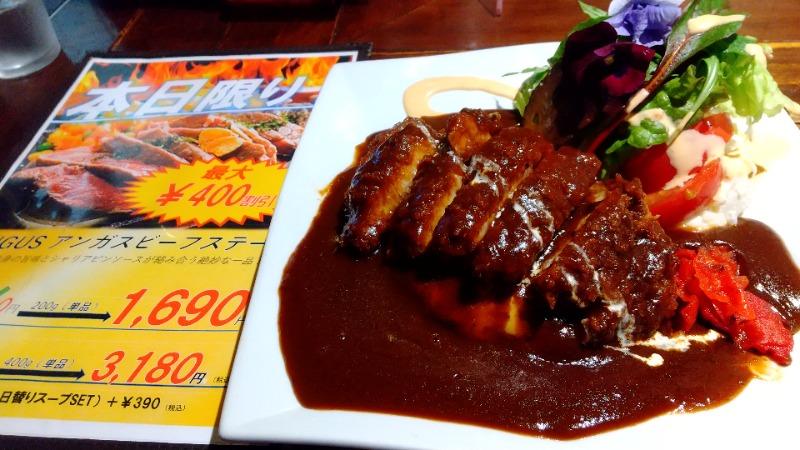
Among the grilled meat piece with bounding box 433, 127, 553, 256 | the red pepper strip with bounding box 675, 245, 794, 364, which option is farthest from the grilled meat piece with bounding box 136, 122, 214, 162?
the red pepper strip with bounding box 675, 245, 794, 364

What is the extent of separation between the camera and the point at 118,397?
2.09 m

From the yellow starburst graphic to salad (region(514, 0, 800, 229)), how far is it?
5.38 feet

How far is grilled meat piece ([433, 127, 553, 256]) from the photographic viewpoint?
208 centimetres

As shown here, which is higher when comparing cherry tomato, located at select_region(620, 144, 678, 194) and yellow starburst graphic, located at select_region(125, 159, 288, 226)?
cherry tomato, located at select_region(620, 144, 678, 194)

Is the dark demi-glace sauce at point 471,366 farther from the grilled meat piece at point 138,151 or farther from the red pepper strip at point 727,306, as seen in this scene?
the grilled meat piece at point 138,151

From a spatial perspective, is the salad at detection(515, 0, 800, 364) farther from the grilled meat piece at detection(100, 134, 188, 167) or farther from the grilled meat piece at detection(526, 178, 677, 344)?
the grilled meat piece at detection(100, 134, 188, 167)

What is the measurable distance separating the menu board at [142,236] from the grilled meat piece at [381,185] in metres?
0.59

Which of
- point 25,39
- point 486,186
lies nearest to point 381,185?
point 486,186

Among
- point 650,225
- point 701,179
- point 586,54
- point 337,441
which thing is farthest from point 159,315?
point 701,179

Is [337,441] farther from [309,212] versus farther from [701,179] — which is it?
[701,179]

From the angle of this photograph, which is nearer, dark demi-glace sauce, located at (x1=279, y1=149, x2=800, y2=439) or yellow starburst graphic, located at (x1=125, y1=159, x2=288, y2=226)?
dark demi-glace sauce, located at (x1=279, y1=149, x2=800, y2=439)

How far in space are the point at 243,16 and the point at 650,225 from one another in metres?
3.79

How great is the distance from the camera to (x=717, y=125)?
253 centimetres

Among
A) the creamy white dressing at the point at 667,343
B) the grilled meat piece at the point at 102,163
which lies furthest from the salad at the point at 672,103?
the grilled meat piece at the point at 102,163
